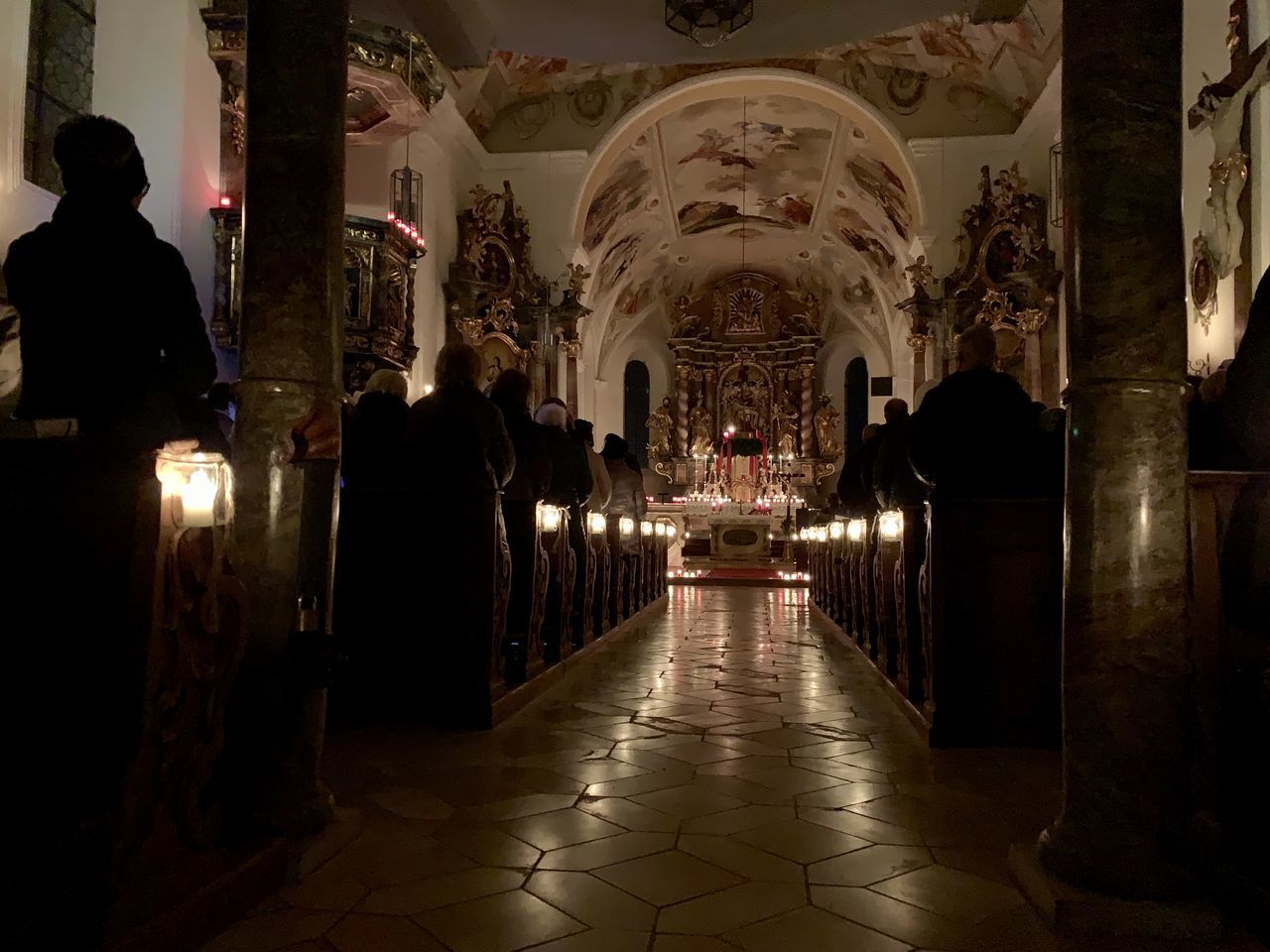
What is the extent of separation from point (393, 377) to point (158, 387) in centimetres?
274

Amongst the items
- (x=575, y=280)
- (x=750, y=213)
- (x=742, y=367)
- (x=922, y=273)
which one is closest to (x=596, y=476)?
(x=575, y=280)

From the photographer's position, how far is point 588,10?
3023mm

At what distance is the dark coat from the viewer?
589 centimetres

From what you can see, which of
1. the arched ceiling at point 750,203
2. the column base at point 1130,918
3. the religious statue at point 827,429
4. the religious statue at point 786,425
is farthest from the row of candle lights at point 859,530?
the religious statue at point 786,425

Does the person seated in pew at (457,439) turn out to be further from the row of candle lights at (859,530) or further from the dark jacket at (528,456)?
the row of candle lights at (859,530)

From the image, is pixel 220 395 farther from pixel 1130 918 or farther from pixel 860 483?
pixel 860 483

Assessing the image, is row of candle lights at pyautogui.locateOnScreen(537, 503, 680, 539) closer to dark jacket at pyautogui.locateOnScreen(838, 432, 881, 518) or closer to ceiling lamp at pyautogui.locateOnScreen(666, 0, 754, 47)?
dark jacket at pyautogui.locateOnScreen(838, 432, 881, 518)

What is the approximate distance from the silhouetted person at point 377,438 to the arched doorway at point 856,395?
19.8 meters

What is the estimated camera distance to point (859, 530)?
670 cm

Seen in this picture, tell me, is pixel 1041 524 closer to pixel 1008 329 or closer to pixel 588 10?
pixel 588 10

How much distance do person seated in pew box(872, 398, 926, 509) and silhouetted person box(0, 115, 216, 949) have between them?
327 cm

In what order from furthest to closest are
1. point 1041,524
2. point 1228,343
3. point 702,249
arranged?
point 702,249 → point 1228,343 → point 1041,524

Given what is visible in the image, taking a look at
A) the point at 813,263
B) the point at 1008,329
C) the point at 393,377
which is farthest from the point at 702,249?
the point at 393,377

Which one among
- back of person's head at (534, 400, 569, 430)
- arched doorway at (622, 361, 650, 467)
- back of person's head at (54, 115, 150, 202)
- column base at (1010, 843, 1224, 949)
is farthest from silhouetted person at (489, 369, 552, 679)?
arched doorway at (622, 361, 650, 467)
